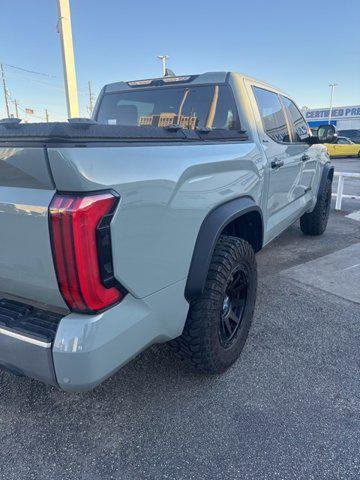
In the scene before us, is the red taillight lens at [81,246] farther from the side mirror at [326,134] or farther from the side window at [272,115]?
the side mirror at [326,134]

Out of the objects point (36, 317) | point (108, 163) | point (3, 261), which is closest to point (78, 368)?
point (36, 317)

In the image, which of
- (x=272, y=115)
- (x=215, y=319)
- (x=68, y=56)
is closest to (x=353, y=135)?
(x=68, y=56)

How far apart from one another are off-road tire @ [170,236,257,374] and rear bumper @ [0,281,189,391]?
0.48 m

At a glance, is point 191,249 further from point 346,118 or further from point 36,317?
point 346,118

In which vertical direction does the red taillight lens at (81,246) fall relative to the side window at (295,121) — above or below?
below

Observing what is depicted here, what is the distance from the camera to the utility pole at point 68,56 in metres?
6.62

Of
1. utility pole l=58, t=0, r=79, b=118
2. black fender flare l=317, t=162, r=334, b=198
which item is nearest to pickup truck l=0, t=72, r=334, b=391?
black fender flare l=317, t=162, r=334, b=198

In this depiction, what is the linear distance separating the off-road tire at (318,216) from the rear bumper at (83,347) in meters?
4.31

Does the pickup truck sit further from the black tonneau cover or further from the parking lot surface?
the parking lot surface

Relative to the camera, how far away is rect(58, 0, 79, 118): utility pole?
6625mm

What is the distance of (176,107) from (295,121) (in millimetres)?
1734

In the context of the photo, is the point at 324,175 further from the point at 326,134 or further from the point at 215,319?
the point at 215,319

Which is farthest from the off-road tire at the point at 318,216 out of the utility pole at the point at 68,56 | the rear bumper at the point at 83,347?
the utility pole at the point at 68,56

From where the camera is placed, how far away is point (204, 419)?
6.79 feet
